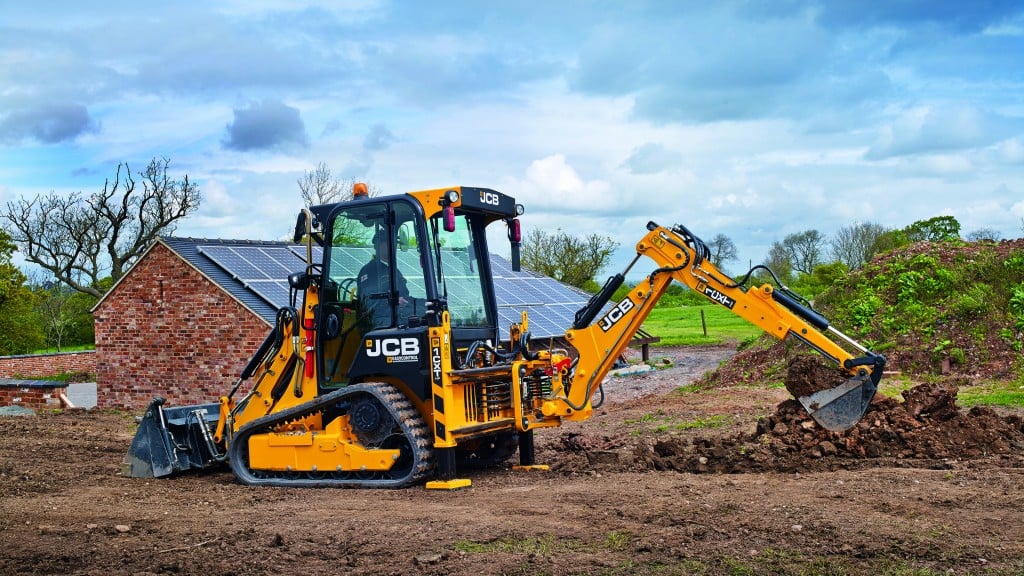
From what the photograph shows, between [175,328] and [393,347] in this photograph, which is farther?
[175,328]

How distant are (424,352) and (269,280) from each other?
510 inches

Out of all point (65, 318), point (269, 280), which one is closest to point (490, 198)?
point (269, 280)

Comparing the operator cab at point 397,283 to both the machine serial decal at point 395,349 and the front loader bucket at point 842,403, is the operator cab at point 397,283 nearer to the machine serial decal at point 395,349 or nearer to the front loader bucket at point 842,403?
the machine serial decal at point 395,349

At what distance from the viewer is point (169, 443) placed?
1102 centimetres

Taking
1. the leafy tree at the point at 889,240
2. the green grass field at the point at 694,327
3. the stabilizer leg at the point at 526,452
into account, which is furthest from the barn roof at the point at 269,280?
the leafy tree at the point at 889,240

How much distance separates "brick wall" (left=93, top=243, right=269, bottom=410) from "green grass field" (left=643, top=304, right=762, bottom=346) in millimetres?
17434

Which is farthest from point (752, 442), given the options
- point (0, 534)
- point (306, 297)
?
point (0, 534)

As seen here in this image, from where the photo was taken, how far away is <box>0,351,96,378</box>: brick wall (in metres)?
37.3

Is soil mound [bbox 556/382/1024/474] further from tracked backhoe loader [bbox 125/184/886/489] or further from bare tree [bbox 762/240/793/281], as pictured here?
bare tree [bbox 762/240/793/281]

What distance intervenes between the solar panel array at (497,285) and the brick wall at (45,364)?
18615 millimetres

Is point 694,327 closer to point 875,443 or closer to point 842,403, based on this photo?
point 875,443

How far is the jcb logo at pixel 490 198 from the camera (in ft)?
32.9

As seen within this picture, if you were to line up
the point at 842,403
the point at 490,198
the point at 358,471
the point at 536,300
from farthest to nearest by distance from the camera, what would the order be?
the point at 536,300, the point at 490,198, the point at 358,471, the point at 842,403

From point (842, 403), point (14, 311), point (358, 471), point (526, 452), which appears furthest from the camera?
point (14, 311)
